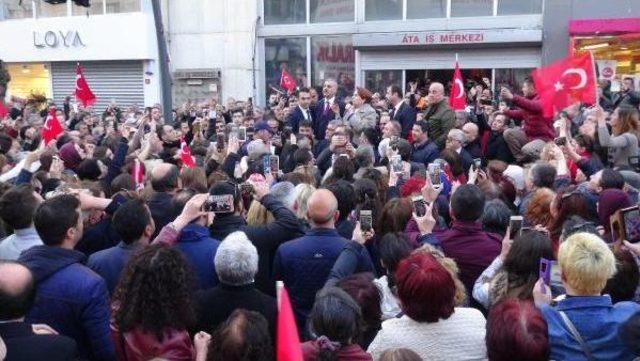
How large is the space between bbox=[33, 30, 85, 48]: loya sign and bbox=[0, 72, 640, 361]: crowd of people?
19176 millimetres

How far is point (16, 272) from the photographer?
2977 mm

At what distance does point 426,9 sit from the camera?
65.4ft

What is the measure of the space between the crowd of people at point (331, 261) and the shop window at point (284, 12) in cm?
1523

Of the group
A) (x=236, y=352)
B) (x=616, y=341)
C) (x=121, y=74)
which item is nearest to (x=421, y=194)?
(x=616, y=341)

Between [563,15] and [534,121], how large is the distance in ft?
32.2

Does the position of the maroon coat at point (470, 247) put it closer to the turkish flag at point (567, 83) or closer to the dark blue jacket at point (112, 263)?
the dark blue jacket at point (112, 263)

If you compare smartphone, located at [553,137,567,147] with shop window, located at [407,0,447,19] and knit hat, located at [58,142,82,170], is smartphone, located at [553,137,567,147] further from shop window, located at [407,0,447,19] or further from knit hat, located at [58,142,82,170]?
shop window, located at [407,0,447,19]

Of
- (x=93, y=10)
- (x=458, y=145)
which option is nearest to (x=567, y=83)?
(x=458, y=145)

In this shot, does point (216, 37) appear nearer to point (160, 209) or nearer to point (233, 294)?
point (160, 209)

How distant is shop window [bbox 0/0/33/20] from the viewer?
2664 cm

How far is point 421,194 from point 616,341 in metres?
2.50

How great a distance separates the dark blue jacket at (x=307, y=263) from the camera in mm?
4371

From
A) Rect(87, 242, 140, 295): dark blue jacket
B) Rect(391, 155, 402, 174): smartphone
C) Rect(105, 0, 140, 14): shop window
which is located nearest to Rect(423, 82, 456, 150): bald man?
Rect(391, 155, 402, 174): smartphone

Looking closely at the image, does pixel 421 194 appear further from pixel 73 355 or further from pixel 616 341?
pixel 73 355
